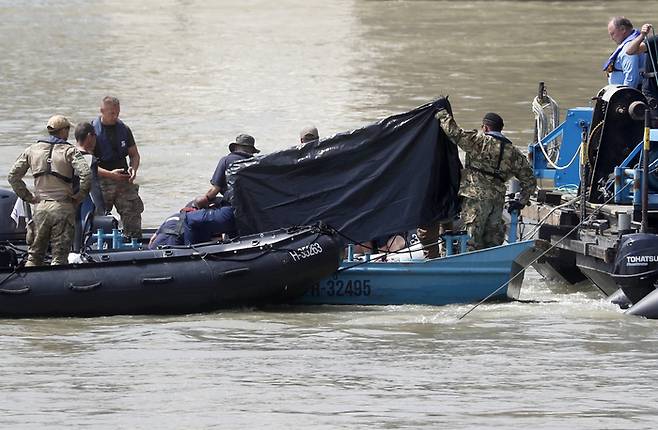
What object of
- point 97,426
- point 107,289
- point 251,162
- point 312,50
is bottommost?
point 97,426

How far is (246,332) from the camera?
11758mm

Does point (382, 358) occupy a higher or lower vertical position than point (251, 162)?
lower

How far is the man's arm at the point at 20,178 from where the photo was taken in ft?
39.1

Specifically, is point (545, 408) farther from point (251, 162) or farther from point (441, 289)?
point (251, 162)

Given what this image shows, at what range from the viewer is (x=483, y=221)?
12.6m

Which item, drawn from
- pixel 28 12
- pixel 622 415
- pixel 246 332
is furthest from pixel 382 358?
pixel 28 12

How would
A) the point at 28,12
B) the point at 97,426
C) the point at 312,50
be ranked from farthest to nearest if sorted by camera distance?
1. the point at 28,12
2. the point at 312,50
3. the point at 97,426

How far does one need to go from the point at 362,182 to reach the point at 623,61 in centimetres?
263

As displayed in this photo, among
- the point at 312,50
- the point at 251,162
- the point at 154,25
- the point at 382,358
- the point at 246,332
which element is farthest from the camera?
the point at 154,25

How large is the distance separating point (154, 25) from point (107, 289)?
128ft

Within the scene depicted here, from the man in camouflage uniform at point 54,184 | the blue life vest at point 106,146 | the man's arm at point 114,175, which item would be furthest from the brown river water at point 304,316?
the blue life vest at point 106,146

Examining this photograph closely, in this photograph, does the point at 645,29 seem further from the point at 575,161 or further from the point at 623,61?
the point at 575,161

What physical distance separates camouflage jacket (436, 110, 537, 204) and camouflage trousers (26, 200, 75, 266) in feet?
9.80

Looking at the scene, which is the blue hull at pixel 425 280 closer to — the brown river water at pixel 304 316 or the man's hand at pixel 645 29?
the brown river water at pixel 304 316
